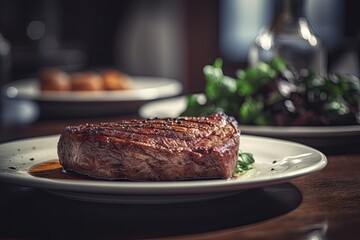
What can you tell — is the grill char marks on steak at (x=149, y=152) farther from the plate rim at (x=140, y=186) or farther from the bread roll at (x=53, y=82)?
the bread roll at (x=53, y=82)

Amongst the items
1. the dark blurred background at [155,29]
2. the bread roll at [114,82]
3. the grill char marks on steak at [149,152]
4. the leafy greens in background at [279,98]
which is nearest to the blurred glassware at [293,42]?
the leafy greens in background at [279,98]

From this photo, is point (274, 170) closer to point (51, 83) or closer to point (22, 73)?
point (51, 83)

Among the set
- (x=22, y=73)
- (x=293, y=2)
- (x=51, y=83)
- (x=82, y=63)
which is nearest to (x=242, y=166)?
(x=293, y=2)

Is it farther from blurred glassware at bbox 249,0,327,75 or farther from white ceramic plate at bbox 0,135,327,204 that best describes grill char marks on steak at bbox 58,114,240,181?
blurred glassware at bbox 249,0,327,75

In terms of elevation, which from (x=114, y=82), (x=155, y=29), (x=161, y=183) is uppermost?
(x=161, y=183)

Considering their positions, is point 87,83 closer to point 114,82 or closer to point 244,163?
point 114,82

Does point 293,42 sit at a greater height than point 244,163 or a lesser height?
greater

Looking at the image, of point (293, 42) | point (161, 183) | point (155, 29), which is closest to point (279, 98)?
point (293, 42)
